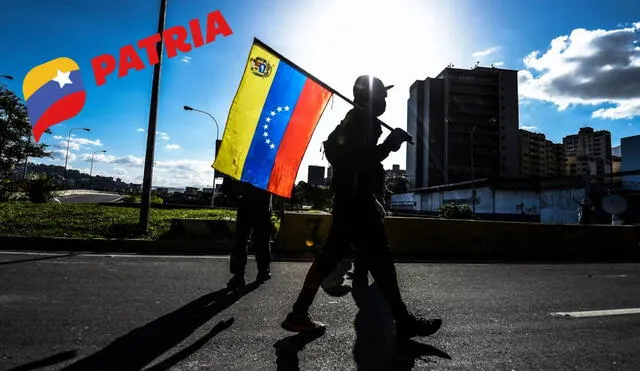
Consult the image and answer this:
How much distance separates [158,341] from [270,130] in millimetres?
2245

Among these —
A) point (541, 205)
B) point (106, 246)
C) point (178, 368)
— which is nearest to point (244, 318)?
point (178, 368)

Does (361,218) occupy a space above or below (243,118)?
below

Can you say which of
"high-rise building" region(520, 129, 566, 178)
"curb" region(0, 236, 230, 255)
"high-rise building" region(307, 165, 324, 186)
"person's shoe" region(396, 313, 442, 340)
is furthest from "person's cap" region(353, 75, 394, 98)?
"high-rise building" region(520, 129, 566, 178)

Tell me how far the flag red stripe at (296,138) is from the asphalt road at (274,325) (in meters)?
1.16

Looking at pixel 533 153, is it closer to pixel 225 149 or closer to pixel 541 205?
pixel 541 205

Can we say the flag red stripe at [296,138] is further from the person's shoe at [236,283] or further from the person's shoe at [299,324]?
the person's shoe at [299,324]

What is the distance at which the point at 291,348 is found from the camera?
247 centimetres

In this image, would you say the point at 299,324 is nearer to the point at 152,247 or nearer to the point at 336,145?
the point at 336,145

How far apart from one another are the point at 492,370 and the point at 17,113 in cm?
4752

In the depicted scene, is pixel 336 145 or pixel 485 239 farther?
pixel 485 239

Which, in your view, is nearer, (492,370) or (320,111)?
(492,370)

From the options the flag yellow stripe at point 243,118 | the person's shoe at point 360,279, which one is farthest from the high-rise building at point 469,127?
the flag yellow stripe at point 243,118

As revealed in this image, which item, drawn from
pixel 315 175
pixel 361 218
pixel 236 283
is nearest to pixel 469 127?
pixel 315 175

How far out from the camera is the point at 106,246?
7.59 meters
